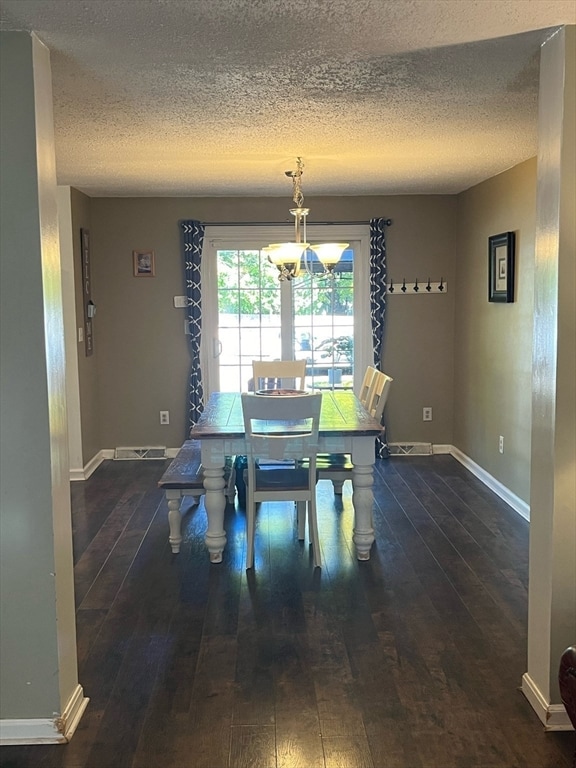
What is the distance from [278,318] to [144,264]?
1.27m

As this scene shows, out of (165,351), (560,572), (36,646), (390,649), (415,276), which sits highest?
(415,276)

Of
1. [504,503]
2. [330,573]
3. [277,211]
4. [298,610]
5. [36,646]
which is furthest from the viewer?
[277,211]

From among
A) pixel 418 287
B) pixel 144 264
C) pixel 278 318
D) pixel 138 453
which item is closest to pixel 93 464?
pixel 138 453

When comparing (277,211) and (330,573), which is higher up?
(277,211)

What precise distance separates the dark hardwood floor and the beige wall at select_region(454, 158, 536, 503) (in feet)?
2.12

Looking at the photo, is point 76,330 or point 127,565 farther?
point 76,330

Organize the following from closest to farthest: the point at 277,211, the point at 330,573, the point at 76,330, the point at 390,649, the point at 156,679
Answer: the point at 156,679, the point at 390,649, the point at 330,573, the point at 76,330, the point at 277,211

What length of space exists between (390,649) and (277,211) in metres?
4.23

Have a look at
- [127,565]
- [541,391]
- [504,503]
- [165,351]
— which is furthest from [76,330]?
[541,391]

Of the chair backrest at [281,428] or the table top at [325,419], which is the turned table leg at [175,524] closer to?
the table top at [325,419]

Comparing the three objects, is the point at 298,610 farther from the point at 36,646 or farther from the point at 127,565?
the point at 36,646

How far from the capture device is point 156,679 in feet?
9.24

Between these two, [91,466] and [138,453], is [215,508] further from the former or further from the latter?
[138,453]

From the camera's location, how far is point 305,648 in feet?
10.1
